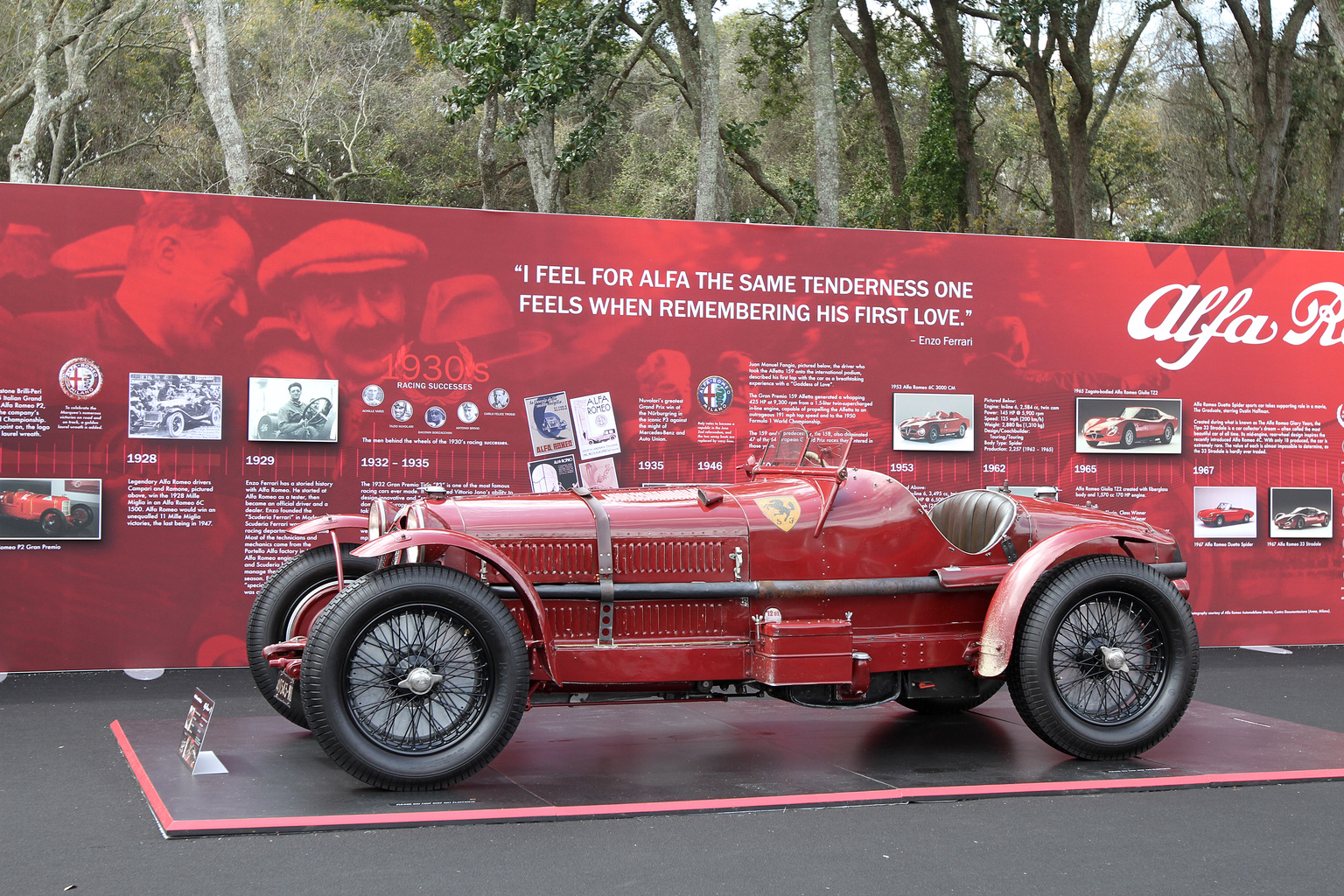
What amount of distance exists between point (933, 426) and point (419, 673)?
451 centimetres

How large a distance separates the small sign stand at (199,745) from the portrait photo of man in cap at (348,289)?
2807 millimetres

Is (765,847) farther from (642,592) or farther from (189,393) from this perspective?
(189,393)

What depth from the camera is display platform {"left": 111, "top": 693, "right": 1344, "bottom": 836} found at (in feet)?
13.0

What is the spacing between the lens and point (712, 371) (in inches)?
295

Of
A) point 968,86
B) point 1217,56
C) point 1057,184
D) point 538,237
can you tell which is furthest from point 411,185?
point 538,237

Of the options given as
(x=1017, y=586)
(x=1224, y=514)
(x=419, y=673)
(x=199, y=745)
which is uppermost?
(x=1224, y=514)

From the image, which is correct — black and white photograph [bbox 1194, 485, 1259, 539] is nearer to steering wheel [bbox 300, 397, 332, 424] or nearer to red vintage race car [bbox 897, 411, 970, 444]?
red vintage race car [bbox 897, 411, 970, 444]

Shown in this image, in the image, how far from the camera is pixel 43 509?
659cm

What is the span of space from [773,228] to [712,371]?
101 cm

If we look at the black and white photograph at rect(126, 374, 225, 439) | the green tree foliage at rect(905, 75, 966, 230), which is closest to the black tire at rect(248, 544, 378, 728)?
the black and white photograph at rect(126, 374, 225, 439)

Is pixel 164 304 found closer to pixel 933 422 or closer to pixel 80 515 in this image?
pixel 80 515

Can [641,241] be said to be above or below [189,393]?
above

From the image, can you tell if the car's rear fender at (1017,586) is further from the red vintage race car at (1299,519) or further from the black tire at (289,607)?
the red vintage race car at (1299,519)

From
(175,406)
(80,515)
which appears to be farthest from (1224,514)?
(80,515)
